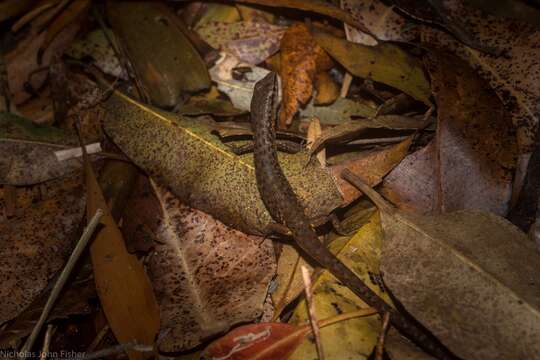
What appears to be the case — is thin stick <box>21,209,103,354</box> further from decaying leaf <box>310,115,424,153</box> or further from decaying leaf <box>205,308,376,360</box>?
decaying leaf <box>310,115,424,153</box>

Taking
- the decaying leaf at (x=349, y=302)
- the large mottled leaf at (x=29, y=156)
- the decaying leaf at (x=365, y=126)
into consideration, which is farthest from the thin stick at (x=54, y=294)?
the decaying leaf at (x=365, y=126)

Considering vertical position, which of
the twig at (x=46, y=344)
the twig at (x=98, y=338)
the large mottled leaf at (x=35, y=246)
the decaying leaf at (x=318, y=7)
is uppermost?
the decaying leaf at (x=318, y=7)

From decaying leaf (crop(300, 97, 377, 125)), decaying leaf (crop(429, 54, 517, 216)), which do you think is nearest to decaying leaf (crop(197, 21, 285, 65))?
decaying leaf (crop(300, 97, 377, 125))

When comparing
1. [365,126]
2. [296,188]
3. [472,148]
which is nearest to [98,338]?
[296,188]

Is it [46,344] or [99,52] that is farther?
[99,52]

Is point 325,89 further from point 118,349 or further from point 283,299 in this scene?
point 118,349

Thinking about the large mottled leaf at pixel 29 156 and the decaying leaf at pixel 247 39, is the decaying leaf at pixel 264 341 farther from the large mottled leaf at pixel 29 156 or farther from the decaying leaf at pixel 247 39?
the decaying leaf at pixel 247 39

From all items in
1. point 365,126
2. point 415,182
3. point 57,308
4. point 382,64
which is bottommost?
point 57,308
